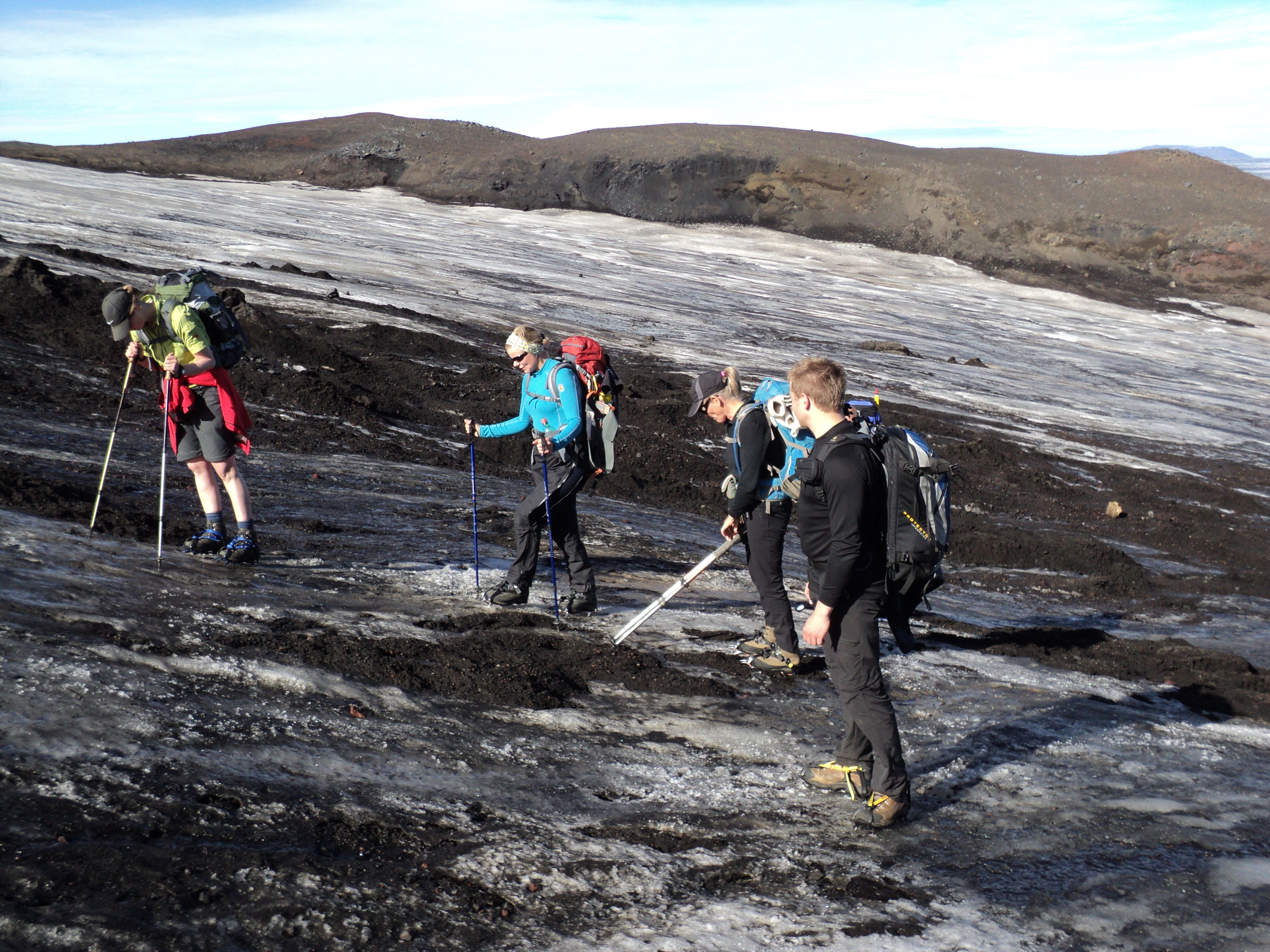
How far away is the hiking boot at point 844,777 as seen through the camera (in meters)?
5.30

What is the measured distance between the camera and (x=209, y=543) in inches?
307

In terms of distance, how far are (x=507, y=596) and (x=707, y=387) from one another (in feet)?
7.61

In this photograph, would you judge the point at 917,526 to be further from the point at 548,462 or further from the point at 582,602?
the point at 582,602

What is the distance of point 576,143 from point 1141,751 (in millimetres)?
59463

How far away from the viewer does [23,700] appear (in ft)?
15.3

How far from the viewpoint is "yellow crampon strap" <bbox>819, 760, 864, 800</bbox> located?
17.4 feet

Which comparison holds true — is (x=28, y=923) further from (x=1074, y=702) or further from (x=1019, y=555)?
(x=1019, y=555)

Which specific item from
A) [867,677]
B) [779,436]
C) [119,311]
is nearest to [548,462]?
[779,436]

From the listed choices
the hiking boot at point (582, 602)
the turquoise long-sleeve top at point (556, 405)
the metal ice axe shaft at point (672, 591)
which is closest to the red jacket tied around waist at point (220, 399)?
the turquoise long-sleeve top at point (556, 405)

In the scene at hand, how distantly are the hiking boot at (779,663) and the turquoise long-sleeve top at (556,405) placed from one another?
2.07m

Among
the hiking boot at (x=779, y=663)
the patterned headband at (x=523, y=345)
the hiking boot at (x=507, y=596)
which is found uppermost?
the patterned headband at (x=523, y=345)

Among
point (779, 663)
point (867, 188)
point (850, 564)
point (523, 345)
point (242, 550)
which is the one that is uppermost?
point (867, 188)

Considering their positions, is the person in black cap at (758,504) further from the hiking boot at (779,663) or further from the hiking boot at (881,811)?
the hiking boot at (881,811)

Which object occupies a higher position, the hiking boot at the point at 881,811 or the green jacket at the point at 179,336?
the green jacket at the point at 179,336
